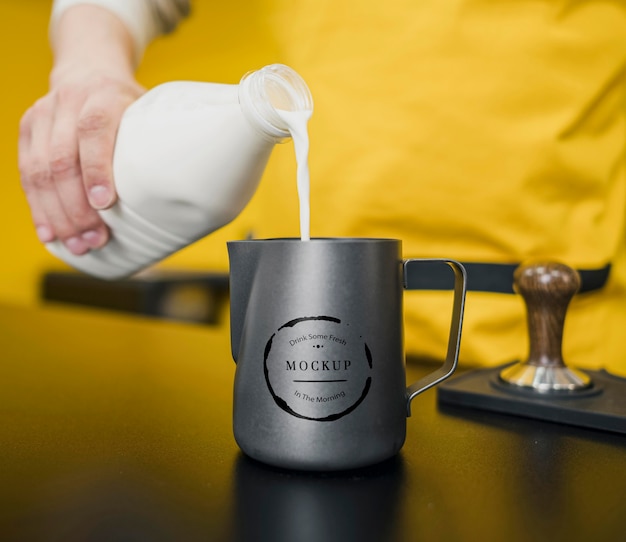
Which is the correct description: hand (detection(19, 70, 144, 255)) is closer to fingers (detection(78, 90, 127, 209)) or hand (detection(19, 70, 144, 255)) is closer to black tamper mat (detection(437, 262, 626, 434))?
fingers (detection(78, 90, 127, 209))

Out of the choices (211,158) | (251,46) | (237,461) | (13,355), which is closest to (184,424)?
(237,461)

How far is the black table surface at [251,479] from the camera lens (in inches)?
13.9

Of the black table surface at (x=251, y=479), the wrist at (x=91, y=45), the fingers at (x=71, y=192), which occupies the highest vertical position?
the wrist at (x=91, y=45)

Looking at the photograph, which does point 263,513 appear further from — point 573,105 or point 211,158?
point 573,105

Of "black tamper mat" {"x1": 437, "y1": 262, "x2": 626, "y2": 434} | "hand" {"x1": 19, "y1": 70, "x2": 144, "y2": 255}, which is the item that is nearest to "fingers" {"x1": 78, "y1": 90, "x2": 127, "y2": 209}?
"hand" {"x1": 19, "y1": 70, "x2": 144, "y2": 255}

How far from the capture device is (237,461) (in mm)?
448

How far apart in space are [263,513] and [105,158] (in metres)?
0.38

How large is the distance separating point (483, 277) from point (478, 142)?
0.15 metres

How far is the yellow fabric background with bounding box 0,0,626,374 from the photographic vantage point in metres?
0.79

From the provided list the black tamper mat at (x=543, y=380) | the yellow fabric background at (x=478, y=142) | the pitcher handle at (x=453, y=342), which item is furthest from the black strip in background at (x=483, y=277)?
the pitcher handle at (x=453, y=342)

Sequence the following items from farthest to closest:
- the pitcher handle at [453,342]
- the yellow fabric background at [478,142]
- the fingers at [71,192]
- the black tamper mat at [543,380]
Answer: the yellow fabric background at [478,142] < the fingers at [71,192] < the black tamper mat at [543,380] < the pitcher handle at [453,342]

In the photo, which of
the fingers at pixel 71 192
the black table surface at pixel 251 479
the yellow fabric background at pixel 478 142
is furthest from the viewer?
the yellow fabric background at pixel 478 142

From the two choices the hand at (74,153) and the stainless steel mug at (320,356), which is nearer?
the stainless steel mug at (320,356)

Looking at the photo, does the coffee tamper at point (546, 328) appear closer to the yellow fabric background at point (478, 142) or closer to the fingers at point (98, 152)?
the yellow fabric background at point (478, 142)
